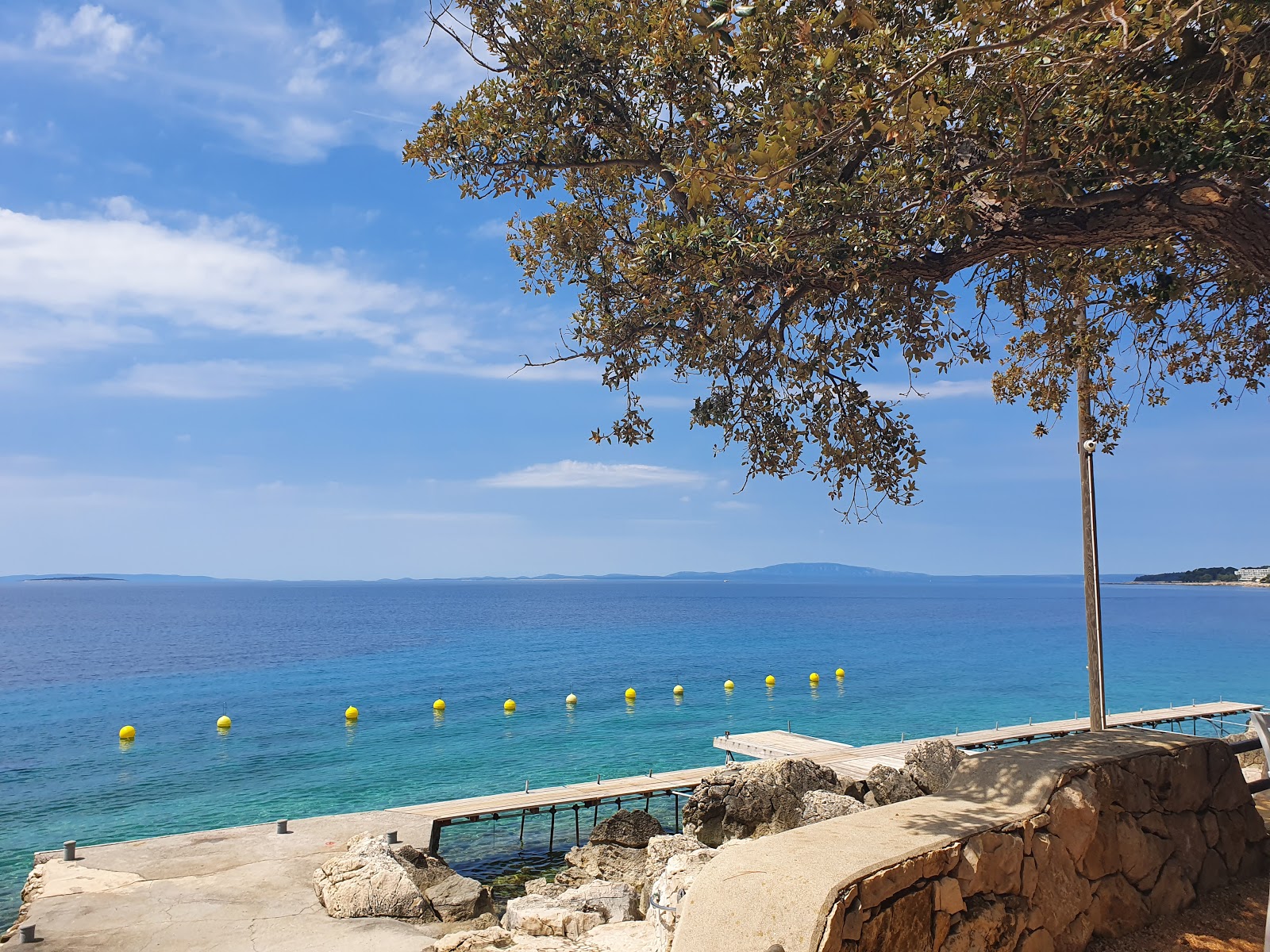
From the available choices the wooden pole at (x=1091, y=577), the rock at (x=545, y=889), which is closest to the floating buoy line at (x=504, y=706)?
the rock at (x=545, y=889)

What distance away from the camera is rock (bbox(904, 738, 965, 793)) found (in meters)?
14.3

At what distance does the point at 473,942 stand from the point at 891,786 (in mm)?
8599

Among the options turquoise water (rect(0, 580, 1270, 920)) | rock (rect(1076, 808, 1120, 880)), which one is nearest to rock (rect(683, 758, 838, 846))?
turquoise water (rect(0, 580, 1270, 920))

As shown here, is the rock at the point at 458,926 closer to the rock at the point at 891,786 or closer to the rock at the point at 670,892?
the rock at the point at 891,786

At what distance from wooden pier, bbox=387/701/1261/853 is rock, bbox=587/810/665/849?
3058 millimetres

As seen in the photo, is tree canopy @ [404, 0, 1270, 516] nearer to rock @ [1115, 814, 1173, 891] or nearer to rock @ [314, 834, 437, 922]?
rock @ [1115, 814, 1173, 891]

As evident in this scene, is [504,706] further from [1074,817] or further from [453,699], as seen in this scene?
[1074,817]

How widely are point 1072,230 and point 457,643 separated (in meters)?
78.1

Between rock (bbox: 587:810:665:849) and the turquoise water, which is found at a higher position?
rock (bbox: 587:810:665:849)

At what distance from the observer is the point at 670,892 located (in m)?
5.75

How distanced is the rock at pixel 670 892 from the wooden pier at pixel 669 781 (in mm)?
11002

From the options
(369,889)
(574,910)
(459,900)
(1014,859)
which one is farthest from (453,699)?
(1014,859)

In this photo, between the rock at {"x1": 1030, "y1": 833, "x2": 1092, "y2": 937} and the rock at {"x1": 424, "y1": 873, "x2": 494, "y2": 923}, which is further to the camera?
the rock at {"x1": 424, "y1": 873, "x2": 494, "y2": 923}

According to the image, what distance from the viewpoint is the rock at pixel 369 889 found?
12391 millimetres
